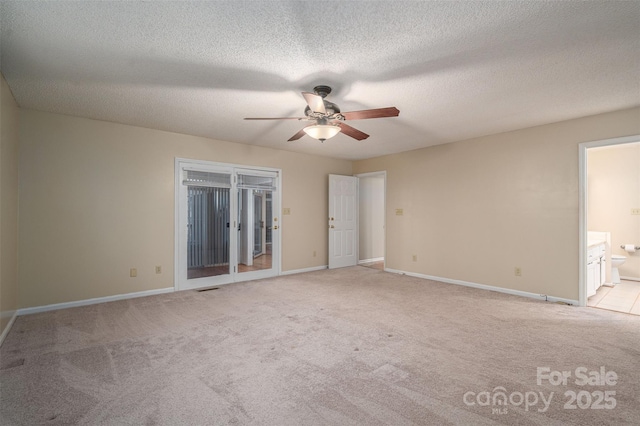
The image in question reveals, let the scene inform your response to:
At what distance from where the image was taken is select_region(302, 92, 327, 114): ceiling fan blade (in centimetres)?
253

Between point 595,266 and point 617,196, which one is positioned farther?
point 617,196

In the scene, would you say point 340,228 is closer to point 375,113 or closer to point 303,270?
point 303,270

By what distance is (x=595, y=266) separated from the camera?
4.43 metres

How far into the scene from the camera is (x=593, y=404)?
1.94 m

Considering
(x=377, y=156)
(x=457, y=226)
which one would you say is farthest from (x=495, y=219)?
(x=377, y=156)

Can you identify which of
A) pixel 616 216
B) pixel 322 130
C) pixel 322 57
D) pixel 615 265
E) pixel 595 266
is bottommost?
pixel 615 265

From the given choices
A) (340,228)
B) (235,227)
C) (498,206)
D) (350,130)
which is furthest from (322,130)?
(340,228)

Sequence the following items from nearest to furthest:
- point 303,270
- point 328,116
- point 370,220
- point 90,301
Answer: point 328,116
point 90,301
point 303,270
point 370,220

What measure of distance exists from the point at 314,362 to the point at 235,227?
11.1 feet

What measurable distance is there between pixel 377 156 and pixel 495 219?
8.96ft

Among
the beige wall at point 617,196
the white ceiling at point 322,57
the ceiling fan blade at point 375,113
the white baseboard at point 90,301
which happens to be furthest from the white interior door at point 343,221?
the beige wall at point 617,196

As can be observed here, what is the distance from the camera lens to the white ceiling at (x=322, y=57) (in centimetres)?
194

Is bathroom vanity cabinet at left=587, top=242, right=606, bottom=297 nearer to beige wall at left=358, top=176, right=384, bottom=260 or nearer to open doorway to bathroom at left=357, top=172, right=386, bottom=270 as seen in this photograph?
open doorway to bathroom at left=357, top=172, right=386, bottom=270

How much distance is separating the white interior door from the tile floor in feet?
13.6
